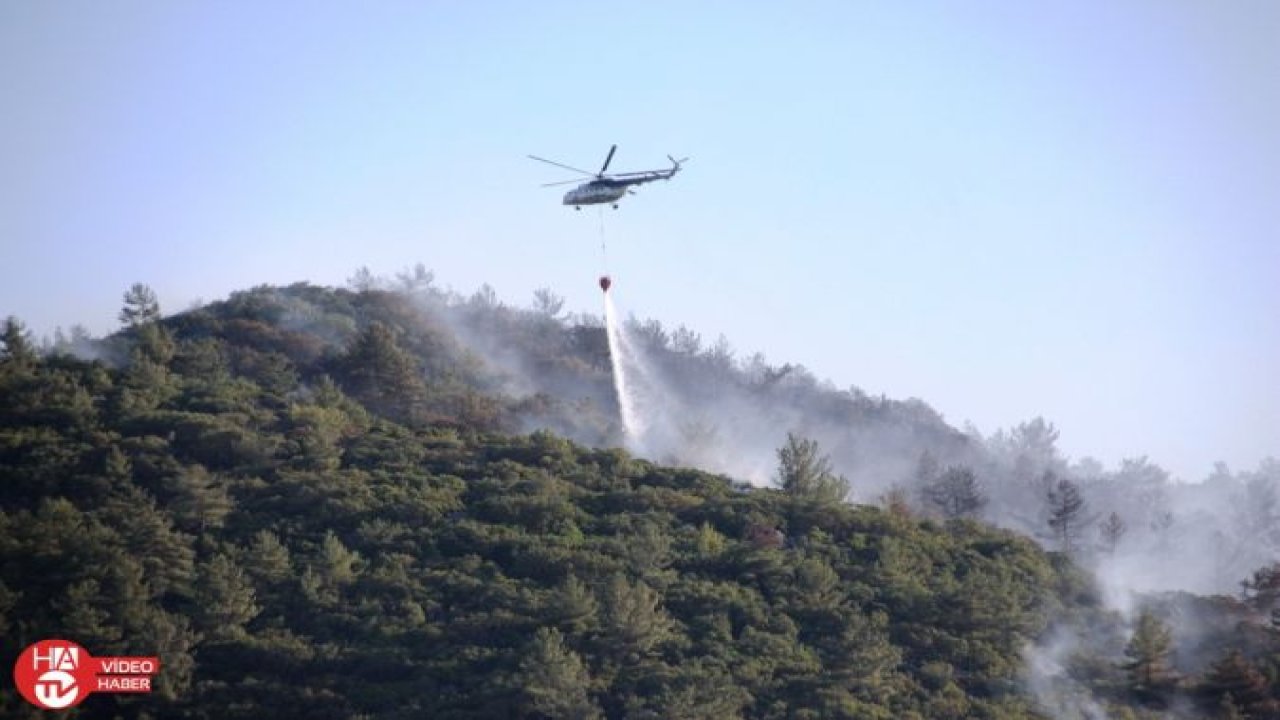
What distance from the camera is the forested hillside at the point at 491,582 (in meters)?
44.4

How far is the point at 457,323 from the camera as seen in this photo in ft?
359

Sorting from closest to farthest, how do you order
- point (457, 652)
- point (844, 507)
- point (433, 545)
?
point (457, 652)
point (433, 545)
point (844, 507)

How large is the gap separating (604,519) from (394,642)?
13.4 m

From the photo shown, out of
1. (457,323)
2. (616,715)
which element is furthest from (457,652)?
(457,323)

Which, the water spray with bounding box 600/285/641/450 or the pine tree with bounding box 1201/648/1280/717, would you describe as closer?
the pine tree with bounding box 1201/648/1280/717

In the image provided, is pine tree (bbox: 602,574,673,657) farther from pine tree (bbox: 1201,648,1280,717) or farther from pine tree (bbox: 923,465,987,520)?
pine tree (bbox: 923,465,987,520)

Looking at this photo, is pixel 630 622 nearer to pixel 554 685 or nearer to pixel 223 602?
pixel 554 685

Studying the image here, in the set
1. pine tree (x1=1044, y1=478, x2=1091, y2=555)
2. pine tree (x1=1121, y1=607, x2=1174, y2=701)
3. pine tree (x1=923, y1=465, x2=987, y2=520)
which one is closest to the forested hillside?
pine tree (x1=1121, y1=607, x2=1174, y2=701)

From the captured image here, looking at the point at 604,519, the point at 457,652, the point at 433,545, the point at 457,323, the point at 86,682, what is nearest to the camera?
the point at 86,682

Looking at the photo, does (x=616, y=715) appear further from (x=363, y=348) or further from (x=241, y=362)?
(x=241, y=362)

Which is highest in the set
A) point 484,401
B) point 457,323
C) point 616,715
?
point 457,323
